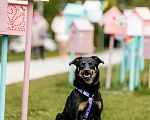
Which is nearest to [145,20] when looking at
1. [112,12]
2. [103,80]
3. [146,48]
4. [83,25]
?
[146,48]

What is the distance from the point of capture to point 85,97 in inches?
258

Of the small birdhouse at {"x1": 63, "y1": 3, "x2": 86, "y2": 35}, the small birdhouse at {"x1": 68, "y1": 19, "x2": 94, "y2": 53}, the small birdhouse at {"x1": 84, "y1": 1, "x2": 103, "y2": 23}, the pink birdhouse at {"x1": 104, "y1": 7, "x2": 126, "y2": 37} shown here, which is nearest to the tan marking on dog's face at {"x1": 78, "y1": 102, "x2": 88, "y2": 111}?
the small birdhouse at {"x1": 68, "y1": 19, "x2": 94, "y2": 53}

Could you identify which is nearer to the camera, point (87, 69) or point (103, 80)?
point (87, 69)

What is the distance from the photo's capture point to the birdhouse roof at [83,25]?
12578mm

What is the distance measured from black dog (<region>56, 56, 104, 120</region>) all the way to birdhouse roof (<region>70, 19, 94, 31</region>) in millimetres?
5885

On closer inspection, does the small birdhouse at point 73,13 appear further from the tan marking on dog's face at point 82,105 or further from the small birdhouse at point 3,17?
the small birdhouse at point 3,17

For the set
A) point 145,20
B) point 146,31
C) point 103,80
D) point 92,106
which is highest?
point 145,20

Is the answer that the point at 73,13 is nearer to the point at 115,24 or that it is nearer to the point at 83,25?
the point at 83,25

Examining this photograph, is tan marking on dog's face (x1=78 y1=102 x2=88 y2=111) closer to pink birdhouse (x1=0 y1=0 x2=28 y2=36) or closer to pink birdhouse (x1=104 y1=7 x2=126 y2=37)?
pink birdhouse (x1=0 y1=0 x2=28 y2=36)

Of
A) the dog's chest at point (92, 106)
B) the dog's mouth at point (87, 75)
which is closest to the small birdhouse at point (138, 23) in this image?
the dog's mouth at point (87, 75)

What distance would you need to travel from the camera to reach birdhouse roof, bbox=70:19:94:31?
1258cm

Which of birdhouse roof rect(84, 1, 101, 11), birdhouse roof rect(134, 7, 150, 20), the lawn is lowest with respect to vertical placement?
the lawn

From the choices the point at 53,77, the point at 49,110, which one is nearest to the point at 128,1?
the point at 53,77

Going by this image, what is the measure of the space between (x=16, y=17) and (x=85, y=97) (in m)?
1.49
